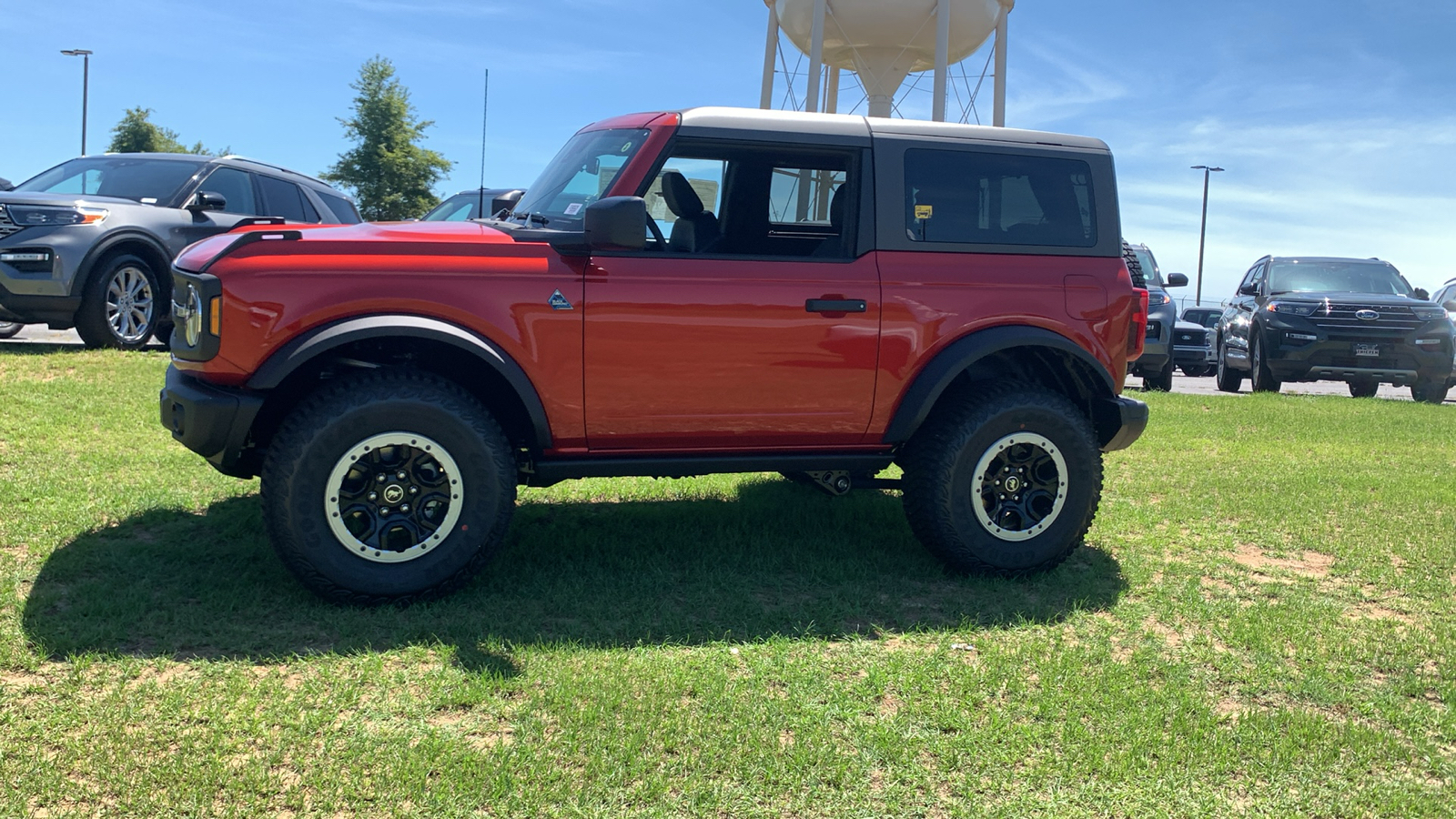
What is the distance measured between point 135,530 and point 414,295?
207 centimetres

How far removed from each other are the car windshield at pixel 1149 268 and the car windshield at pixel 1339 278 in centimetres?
149

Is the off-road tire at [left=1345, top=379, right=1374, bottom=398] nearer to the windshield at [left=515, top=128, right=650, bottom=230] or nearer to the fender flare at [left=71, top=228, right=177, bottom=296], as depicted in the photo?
the windshield at [left=515, top=128, right=650, bottom=230]

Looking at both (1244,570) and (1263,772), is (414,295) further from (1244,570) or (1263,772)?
(1244,570)

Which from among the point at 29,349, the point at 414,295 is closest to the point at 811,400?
the point at 414,295

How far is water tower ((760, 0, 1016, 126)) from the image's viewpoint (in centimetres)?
2308

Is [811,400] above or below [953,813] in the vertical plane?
above

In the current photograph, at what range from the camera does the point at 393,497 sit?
176 inches

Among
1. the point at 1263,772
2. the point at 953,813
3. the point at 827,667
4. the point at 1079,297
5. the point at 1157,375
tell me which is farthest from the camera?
the point at 1157,375

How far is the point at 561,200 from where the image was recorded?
16.5ft

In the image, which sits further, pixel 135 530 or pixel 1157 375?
pixel 1157 375

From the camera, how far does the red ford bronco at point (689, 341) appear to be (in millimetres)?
4352

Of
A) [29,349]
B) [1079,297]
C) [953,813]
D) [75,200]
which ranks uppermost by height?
[75,200]

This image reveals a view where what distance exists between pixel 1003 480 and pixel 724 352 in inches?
59.7

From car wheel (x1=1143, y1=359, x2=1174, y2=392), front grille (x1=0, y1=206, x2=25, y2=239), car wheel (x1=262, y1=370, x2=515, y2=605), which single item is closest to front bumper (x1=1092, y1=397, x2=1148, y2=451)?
car wheel (x1=262, y1=370, x2=515, y2=605)
